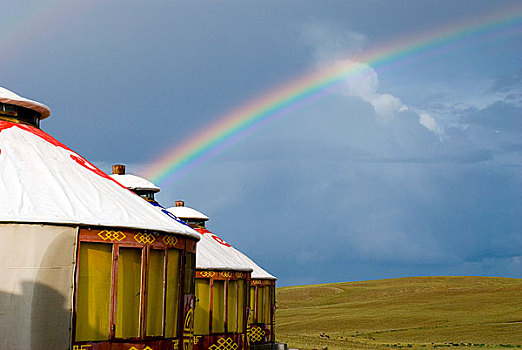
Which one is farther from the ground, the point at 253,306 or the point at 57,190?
the point at 57,190

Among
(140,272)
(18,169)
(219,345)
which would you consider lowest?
(219,345)

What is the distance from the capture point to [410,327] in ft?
184

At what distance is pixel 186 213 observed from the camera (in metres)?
27.7

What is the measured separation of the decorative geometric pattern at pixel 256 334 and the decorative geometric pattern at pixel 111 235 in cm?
1678

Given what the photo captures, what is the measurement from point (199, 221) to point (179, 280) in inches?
523

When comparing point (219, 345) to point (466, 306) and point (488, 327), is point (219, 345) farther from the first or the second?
point (466, 306)

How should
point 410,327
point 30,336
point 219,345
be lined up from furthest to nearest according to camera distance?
point 410,327, point 219,345, point 30,336

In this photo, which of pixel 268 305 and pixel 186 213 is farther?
pixel 268 305

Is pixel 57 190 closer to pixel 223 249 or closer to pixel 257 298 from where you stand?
pixel 223 249

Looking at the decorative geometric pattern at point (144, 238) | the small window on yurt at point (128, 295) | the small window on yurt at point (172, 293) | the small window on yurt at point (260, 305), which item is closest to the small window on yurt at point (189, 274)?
the small window on yurt at point (172, 293)

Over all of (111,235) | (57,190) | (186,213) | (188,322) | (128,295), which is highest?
(186,213)

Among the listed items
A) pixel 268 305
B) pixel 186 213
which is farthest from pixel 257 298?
pixel 186 213

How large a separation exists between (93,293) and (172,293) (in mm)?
1812

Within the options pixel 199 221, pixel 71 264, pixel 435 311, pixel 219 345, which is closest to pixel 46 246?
pixel 71 264
